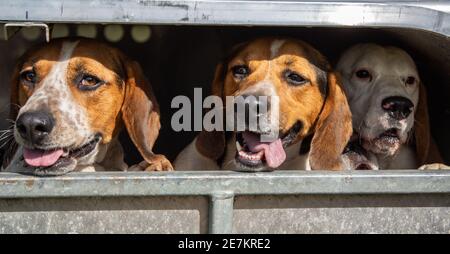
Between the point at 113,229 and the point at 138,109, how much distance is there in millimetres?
1447

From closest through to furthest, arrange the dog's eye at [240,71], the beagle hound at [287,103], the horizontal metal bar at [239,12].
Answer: the horizontal metal bar at [239,12], the beagle hound at [287,103], the dog's eye at [240,71]

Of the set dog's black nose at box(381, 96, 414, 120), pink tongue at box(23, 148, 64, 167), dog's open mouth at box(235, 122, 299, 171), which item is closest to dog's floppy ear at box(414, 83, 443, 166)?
dog's black nose at box(381, 96, 414, 120)

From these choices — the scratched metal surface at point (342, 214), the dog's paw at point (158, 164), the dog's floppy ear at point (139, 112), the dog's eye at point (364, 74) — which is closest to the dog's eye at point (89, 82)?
the dog's floppy ear at point (139, 112)

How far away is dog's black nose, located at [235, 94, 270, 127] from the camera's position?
3.74m

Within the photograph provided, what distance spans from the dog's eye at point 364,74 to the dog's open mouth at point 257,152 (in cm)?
98

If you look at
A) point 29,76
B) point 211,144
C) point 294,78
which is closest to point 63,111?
point 29,76

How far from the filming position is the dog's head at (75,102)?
365 centimetres

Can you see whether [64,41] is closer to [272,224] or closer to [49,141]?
[49,141]

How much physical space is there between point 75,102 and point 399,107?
192 cm

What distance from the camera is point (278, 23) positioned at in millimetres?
2896

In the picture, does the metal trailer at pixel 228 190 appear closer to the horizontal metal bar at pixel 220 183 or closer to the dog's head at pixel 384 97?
the horizontal metal bar at pixel 220 183

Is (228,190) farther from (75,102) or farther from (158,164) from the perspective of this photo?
(75,102)

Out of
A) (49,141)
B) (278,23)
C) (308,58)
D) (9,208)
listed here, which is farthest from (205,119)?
(9,208)

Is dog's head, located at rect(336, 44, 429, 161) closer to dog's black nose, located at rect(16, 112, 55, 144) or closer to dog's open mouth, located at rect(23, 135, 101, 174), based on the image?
dog's open mouth, located at rect(23, 135, 101, 174)
